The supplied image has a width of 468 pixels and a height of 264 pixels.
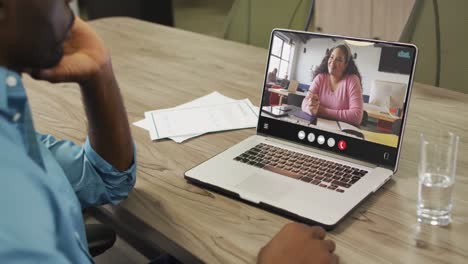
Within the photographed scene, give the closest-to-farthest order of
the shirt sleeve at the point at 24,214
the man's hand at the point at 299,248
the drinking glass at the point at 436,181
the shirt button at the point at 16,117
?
1. the shirt sleeve at the point at 24,214
2. the shirt button at the point at 16,117
3. the man's hand at the point at 299,248
4. the drinking glass at the point at 436,181

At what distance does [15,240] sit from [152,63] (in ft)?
4.24

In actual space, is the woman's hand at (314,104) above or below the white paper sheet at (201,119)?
above

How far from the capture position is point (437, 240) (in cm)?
91

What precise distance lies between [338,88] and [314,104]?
69 mm

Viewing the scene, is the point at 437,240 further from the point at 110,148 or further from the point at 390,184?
the point at 110,148

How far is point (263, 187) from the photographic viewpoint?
41.7 inches

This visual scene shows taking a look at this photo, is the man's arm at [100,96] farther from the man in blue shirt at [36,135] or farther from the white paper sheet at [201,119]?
the white paper sheet at [201,119]

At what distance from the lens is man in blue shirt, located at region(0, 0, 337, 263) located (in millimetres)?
678

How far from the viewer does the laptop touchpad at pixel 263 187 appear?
1031 mm

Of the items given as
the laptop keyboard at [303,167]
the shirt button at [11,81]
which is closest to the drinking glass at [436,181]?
the laptop keyboard at [303,167]

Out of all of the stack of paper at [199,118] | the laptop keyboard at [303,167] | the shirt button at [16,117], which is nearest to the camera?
the shirt button at [16,117]

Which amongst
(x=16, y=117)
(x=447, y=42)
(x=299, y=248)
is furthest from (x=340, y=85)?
(x=447, y=42)

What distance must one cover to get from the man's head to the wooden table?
1.27ft

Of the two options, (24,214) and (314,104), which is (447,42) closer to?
(314,104)
